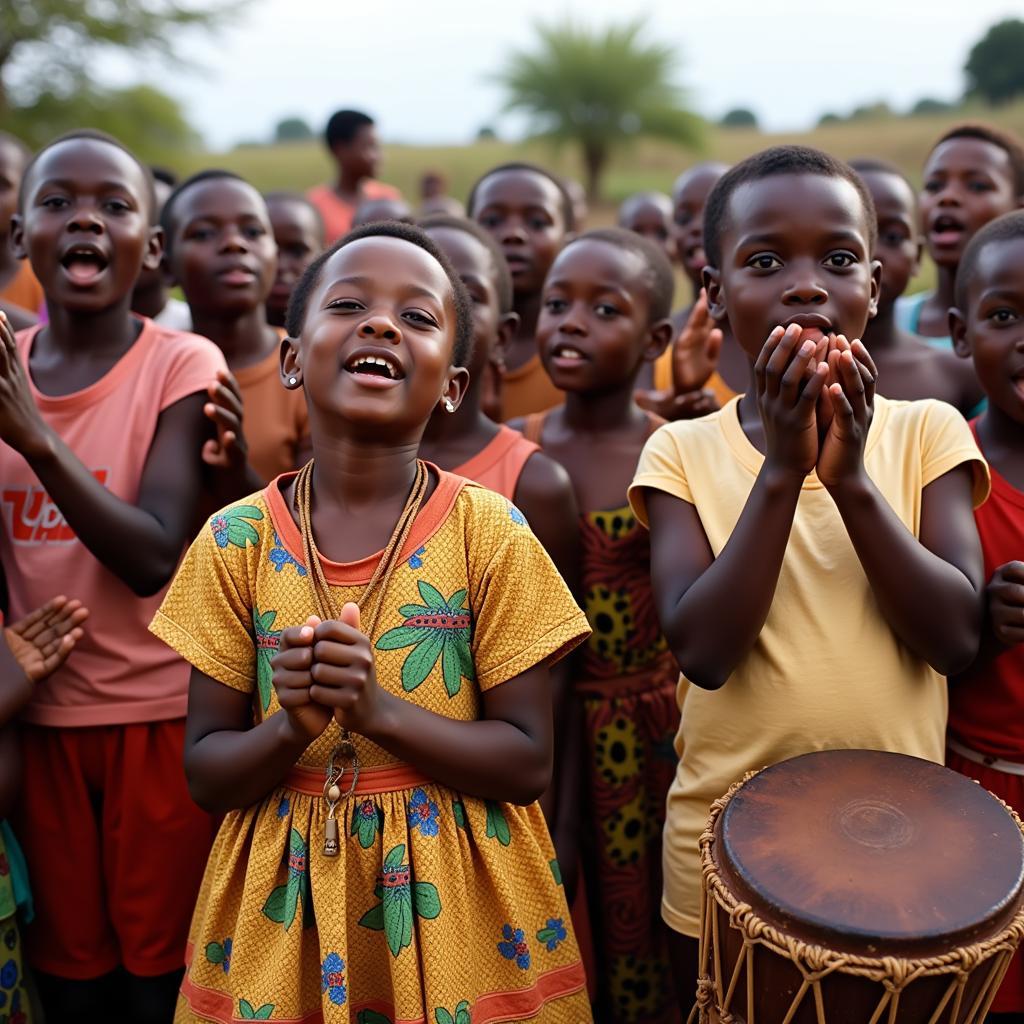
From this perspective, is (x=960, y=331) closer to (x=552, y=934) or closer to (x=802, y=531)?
(x=802, y=531)

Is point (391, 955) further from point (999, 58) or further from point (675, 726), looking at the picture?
point (999, 58)

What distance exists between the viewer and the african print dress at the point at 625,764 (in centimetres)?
250

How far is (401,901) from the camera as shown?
1.61 metres

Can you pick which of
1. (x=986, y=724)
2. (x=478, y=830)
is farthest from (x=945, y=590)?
(x=478, y=830)

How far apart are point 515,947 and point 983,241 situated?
1.70m

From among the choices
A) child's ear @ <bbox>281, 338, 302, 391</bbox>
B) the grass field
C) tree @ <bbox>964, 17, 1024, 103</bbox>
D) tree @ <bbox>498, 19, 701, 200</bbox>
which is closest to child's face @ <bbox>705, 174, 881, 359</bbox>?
child's ear @ <bbox>281, 338, 302, 391</bbox>

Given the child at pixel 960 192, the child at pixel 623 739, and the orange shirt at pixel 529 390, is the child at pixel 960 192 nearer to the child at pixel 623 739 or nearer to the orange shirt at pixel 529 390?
the orange shirt at pixel 529 390

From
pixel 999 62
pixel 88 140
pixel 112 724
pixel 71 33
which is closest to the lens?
pixel 112 724

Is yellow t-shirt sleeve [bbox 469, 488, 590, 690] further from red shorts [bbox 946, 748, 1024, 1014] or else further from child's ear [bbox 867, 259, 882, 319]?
red shorts [bbox 946, 748, 1024, 1014]

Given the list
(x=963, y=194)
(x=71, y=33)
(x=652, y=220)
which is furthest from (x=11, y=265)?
(x=71, y=33)

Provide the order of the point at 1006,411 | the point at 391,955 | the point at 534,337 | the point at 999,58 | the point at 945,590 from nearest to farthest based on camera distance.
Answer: the point at 391,955 → the point at 945,590 → the point at 1006,411 → the point at 534,337 → the point at 999,58

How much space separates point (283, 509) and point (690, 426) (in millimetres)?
765

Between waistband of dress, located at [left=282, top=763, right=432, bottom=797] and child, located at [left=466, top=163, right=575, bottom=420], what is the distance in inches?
83.2

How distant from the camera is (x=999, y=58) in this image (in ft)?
92.5
